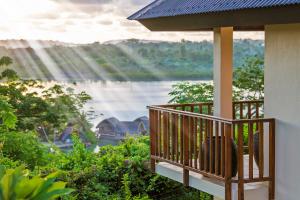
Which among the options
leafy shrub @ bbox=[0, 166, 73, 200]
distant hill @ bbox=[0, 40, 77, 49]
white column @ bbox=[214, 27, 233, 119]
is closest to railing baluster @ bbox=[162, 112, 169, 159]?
white column @ bbox=[214, 27, 233, 119]

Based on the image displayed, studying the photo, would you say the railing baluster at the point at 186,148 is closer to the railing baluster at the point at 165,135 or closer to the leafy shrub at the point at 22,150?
the railing baluster at the point at 165,135

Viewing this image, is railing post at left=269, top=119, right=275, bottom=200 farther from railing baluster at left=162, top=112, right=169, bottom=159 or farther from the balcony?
railing baluster at left=162, top=112, right=169, bottom=159

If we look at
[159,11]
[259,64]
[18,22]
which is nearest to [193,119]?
[159,11]

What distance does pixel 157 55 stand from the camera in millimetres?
25406

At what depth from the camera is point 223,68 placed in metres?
10.4

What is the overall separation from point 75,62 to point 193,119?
1766 cm

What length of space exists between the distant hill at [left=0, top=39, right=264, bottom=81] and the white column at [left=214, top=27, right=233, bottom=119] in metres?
11.4

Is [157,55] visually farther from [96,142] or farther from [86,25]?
[96,142]

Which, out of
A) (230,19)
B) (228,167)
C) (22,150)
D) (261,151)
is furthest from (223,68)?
(22,150)

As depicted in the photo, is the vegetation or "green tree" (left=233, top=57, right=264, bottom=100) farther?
"green tree" (left=233, top=57, right=264, bottom=100)

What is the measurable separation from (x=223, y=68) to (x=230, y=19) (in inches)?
66.4

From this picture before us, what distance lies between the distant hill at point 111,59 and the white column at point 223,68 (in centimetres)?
1140

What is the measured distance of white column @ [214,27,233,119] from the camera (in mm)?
10422

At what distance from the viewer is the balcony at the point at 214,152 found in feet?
28.8
